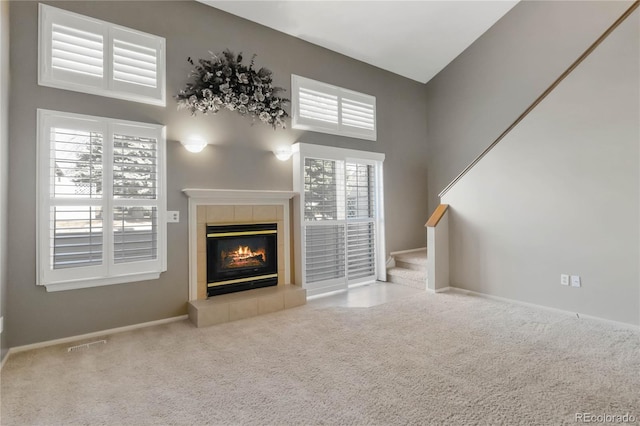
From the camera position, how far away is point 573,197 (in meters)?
3.54

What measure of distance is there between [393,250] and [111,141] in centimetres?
452

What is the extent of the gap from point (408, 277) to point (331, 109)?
9.64ft

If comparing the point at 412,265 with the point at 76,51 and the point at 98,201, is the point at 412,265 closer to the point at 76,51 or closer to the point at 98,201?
the point at 98,201

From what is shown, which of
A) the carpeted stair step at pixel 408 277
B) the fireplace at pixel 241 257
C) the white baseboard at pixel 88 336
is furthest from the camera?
the carpeted stair step at pixel 408 277

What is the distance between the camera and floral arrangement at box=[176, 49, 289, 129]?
3.71 m

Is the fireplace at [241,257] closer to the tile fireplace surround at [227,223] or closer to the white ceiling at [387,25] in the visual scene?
the tile fireplace surround at [227,223]

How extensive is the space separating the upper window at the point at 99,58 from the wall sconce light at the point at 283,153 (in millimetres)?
1491

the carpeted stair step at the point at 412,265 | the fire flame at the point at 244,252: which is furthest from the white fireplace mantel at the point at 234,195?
the carpeted stair step at the point at 412,265

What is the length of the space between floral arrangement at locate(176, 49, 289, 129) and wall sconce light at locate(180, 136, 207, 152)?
0.31 meters

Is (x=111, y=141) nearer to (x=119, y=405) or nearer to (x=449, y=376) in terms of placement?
(x=119, y=405)

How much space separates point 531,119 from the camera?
3.86 meters

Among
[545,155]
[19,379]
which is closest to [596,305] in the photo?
[545,155]

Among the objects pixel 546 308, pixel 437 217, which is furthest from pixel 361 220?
pixel 546 308

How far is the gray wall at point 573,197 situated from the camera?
320cm
